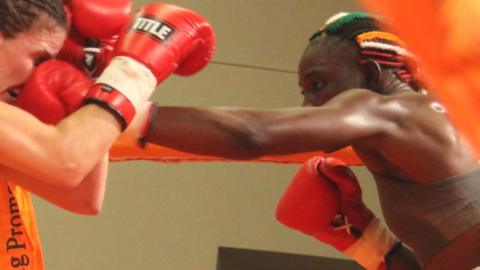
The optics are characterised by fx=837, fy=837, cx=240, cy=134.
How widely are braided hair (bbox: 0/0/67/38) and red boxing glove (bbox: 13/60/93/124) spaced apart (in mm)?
87

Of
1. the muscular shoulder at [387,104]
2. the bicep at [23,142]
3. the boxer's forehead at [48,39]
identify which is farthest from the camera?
the muscular shoulder at [387,104]

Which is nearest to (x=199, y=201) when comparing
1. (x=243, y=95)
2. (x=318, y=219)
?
(x=243, y=95)

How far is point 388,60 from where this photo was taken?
1.93 meters

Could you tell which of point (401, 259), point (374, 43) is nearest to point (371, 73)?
point (374, 43)

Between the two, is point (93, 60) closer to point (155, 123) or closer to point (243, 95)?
point (155, 123)

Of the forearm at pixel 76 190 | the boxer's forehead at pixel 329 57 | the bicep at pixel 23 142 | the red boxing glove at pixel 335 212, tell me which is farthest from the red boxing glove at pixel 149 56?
the red boxing glove at pixel 335 212

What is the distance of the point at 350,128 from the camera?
1.61m

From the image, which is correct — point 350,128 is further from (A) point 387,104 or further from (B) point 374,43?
(B) point 374,43

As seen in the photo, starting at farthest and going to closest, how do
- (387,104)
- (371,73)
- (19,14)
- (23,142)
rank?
(371,73) < (387,104) < (19,14) < (23,142)

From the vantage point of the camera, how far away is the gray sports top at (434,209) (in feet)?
5.55

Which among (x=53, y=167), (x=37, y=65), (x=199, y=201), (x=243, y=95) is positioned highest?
(x=243, y=95)

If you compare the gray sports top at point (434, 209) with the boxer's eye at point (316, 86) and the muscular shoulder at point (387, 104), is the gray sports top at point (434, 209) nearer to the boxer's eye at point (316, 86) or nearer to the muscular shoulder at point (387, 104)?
the muscular shoulder at point (387, 104)

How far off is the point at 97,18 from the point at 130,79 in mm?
228

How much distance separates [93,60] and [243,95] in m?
2.49
